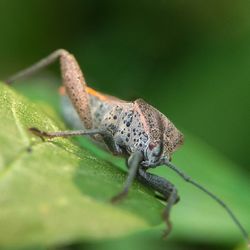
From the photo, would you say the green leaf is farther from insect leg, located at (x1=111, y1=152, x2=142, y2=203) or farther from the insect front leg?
the insect front leg

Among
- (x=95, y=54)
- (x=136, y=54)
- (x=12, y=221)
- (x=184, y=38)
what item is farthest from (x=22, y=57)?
(x=12, y=221)

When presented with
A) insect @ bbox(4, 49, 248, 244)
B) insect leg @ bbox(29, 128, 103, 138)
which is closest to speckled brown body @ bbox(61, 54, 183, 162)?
insect @ bbox(4, 49, 248, 244)

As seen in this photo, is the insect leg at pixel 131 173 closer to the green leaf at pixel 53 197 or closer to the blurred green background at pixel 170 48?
the green leaf at pixel 53 197

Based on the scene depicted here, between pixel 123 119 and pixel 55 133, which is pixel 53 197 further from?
pixel 123 119

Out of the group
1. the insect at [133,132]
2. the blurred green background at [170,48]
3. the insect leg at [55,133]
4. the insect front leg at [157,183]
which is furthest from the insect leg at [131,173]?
the blurred green background at [170,48]

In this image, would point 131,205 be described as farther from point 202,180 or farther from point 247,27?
point 247,27
